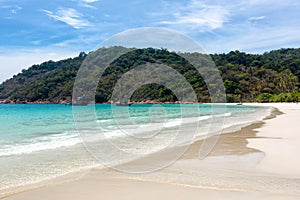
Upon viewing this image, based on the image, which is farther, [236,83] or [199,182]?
[236,83]

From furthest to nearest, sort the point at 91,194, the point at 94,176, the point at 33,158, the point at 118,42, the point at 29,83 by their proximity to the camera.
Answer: the point at 29,83 → the point at 33,158 → the point at 118,42 → the point at 94,176 → the point at 91,194

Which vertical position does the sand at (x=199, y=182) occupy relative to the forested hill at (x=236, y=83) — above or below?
below

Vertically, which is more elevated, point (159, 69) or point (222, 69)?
point (222, 69)

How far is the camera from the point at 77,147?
12.5m

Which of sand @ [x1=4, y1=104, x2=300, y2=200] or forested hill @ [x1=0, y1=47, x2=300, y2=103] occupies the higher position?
forested hill @ [x1=0, y1=47, x2=300, y2=103]

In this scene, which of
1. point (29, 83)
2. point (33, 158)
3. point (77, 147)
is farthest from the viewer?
point (29, 83)

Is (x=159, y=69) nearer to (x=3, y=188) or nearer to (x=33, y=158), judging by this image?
(x=33, y=158)

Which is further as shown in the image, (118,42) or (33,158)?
(33,158)

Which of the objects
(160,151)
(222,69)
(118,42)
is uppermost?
(222,69)

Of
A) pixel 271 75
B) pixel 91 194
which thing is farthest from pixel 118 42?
pixel 271 75

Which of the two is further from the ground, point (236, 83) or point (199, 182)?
point (236, 83)

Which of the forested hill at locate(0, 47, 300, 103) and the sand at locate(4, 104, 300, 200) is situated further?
the forested hill at locate(0, 47, 300, 103)

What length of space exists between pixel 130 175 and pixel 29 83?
375ft

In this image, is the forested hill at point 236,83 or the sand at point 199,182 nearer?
the sand at point 199,182
